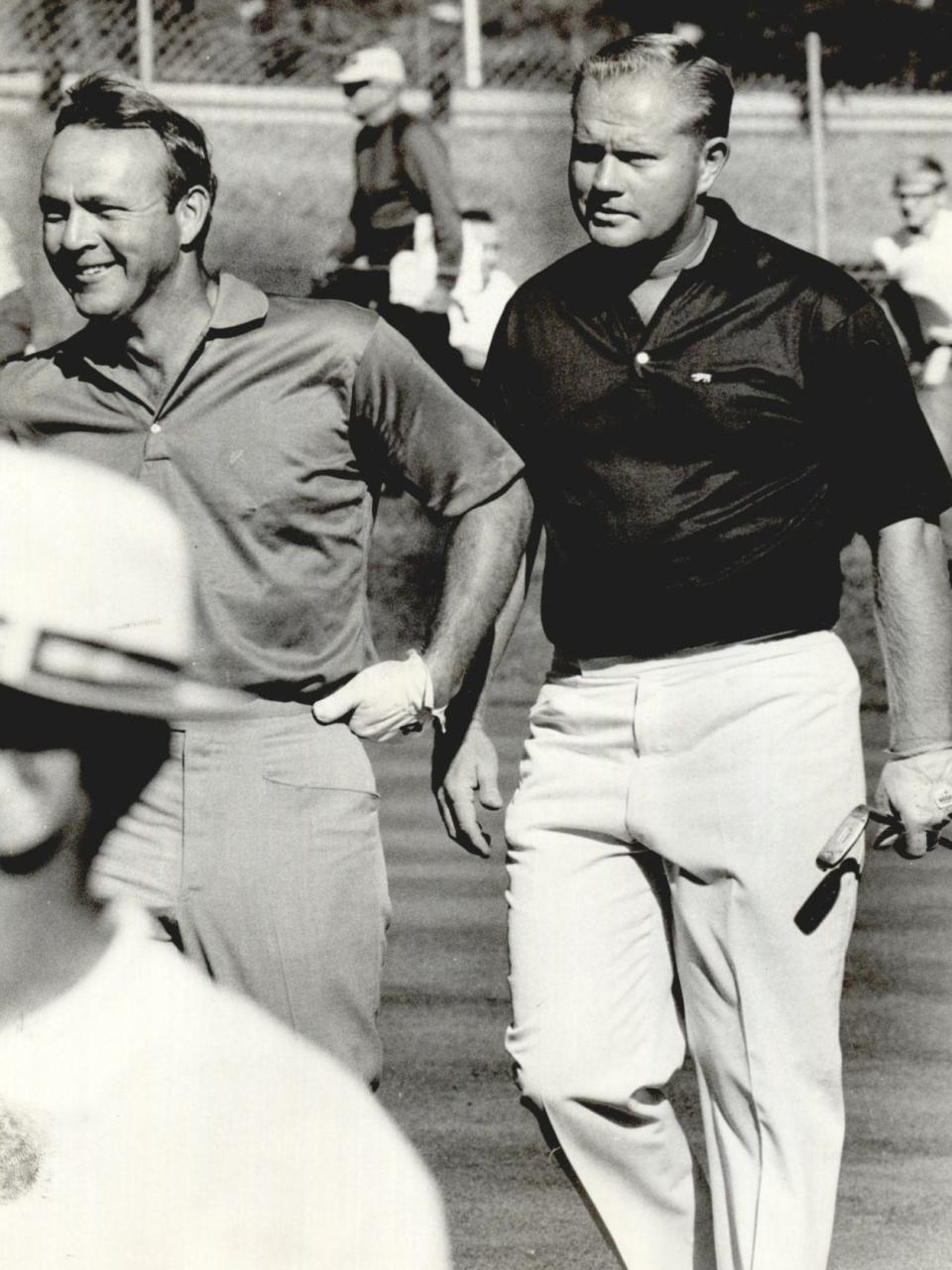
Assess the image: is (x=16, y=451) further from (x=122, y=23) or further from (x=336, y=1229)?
(x=122, y=23)

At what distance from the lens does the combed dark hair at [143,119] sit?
10.7 feet

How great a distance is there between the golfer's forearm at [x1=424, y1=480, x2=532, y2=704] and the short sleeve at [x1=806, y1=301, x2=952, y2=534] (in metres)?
0.49

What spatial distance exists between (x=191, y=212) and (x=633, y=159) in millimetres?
665

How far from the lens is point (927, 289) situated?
1228 cm

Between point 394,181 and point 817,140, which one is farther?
point 817,140

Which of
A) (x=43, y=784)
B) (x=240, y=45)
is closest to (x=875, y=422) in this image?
(x=43, y=784)

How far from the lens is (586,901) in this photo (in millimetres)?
3510

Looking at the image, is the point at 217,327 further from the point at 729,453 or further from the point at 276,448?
the point at 729,453

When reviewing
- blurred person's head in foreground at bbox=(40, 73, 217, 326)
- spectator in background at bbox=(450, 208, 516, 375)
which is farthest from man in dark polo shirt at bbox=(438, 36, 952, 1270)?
spectator in background at bbox=(450, 208, 516, 375)

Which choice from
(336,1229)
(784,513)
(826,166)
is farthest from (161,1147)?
(826,166)

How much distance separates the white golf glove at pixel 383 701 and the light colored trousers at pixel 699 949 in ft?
1.50

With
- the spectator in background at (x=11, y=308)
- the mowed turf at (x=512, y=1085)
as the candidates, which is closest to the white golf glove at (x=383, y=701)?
the mowed turf at (x=512, y=1085)

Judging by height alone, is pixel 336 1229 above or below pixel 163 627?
below

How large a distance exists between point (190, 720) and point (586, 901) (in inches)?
26.9
